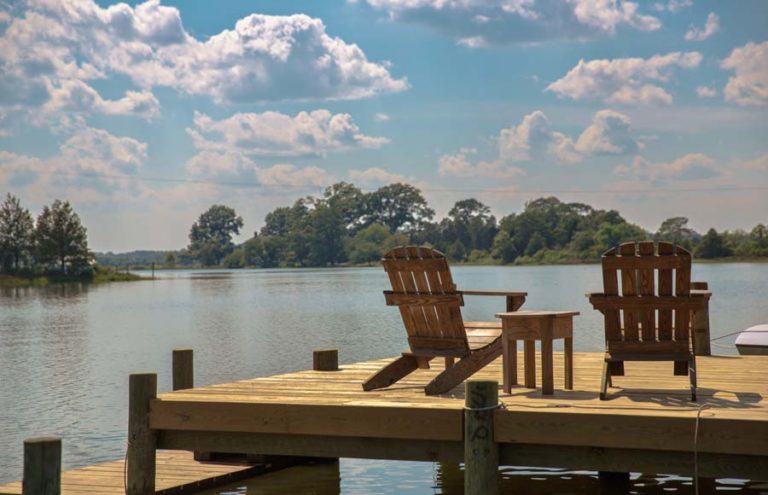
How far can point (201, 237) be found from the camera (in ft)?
593

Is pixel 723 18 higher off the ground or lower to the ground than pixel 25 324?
higher

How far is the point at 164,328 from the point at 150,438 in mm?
34930

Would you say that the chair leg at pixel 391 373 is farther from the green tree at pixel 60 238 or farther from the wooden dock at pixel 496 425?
the green tree at pixel 60 238

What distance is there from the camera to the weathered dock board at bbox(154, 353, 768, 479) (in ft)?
22.7

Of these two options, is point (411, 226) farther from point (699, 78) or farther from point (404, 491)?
point (404, 491)

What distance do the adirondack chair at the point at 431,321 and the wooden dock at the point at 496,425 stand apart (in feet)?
0.64

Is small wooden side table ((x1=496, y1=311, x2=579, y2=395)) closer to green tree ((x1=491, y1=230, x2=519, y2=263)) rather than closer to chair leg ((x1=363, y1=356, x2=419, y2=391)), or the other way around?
chair leg ((x1=363, y1=356, x2=419, y2=391))

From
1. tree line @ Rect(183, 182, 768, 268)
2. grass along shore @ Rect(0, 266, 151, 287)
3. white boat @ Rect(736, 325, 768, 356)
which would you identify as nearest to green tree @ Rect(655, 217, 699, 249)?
tree line @ Rect(183, 182, 768, 268)

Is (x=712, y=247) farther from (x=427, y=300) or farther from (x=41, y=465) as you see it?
(x=41, y=465)

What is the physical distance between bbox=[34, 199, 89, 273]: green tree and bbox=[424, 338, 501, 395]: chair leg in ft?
296

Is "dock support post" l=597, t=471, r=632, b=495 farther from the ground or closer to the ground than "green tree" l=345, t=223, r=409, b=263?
closer to the ground

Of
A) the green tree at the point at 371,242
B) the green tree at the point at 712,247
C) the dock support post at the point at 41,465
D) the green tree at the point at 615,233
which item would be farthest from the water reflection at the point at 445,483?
the green tree at the point at 371,242

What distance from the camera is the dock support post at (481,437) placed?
719 centimetres

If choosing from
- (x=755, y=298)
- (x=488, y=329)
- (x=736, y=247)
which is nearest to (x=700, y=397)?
(x=488, y=329)
